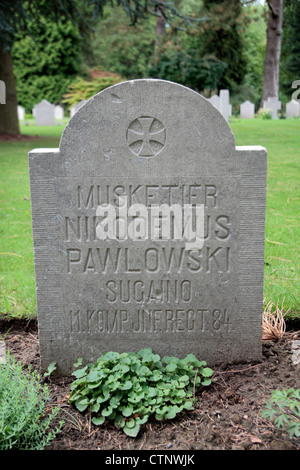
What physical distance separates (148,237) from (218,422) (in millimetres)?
1086

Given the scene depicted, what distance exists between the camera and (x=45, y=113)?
68.9 feet

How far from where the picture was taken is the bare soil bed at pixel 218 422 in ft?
7.63

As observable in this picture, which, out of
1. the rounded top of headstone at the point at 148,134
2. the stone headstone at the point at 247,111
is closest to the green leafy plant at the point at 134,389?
the rounded top of headstone at the point at 148,134

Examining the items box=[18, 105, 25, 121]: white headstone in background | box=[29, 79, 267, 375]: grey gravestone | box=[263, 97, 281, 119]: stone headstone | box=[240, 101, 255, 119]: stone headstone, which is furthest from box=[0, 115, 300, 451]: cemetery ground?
box=[18, 105, 25, 121]: white headstone in background

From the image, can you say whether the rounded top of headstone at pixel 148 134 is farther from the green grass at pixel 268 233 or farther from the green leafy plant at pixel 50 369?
the green grass at pixel 268 233

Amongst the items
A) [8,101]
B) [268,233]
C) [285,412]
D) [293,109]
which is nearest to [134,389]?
[285,412]

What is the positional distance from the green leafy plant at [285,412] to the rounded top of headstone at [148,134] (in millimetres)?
1247

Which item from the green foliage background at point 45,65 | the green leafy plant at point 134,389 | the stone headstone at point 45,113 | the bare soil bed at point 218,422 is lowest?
the bare soil bed at point 218,422

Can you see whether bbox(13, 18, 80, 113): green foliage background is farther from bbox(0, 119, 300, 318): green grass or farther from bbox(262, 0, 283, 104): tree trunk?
bbox(0, 119, 300, 318): green grass

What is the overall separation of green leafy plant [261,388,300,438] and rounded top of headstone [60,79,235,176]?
1.25 m

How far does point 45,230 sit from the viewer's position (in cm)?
287

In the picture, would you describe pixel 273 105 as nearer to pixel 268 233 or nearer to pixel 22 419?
pixel 268 233
